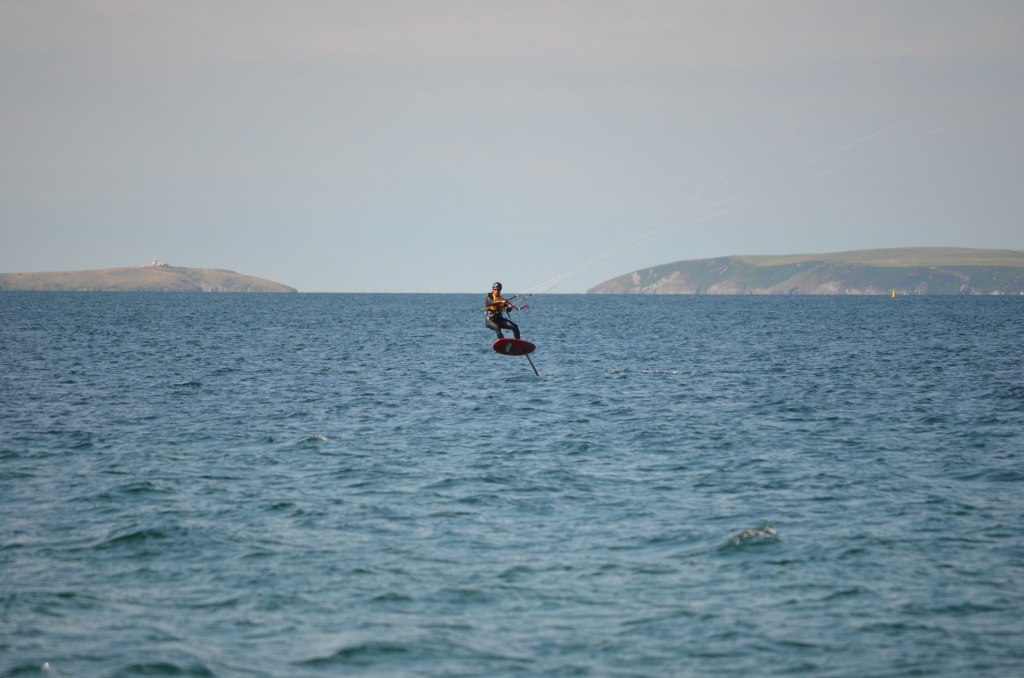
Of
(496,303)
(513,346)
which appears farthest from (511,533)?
(513,346)

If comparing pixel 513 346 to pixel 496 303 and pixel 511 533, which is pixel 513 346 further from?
pixel 511 533

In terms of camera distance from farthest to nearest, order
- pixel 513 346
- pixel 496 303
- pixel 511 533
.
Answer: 1. pixel 513 346
2. pixel 496 303
3. pixel 511 533

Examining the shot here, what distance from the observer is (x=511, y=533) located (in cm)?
2005

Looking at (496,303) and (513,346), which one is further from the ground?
(496,303)

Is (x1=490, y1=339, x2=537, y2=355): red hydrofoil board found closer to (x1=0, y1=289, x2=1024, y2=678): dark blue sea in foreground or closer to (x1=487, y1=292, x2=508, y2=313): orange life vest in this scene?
(x1=487, y1=292, x2=508, y2=313): orange life vest

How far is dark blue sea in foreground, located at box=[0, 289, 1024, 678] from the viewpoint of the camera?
46.3 ft

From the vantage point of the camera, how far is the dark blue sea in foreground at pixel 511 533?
556 inches

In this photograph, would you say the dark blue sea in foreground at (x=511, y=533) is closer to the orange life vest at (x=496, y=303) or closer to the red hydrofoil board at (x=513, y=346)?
the red hydrofoil board at (x=513, y=346)

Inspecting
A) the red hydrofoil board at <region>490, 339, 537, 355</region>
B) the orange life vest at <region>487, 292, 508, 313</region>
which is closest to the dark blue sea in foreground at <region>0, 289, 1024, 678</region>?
the red hydrofoil board at <region>490, 339, 537, 355</region>

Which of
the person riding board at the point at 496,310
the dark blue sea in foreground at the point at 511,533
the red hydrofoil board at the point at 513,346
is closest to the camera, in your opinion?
the dark blue sea in foreground at the point at 511,533

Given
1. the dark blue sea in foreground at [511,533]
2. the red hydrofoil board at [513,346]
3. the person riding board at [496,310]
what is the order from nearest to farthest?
the dark blue sea in foreground at [511,533] → the person riding board at [496,310] → the red hydrofoil board at [513,346]

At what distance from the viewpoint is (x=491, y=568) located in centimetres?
1764

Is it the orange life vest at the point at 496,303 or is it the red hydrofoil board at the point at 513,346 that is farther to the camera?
the red hydrofoil board at the point at 513,346

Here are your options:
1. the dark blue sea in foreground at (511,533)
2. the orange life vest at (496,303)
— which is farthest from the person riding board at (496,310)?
the dark blue sea in foreground at (511,533)
